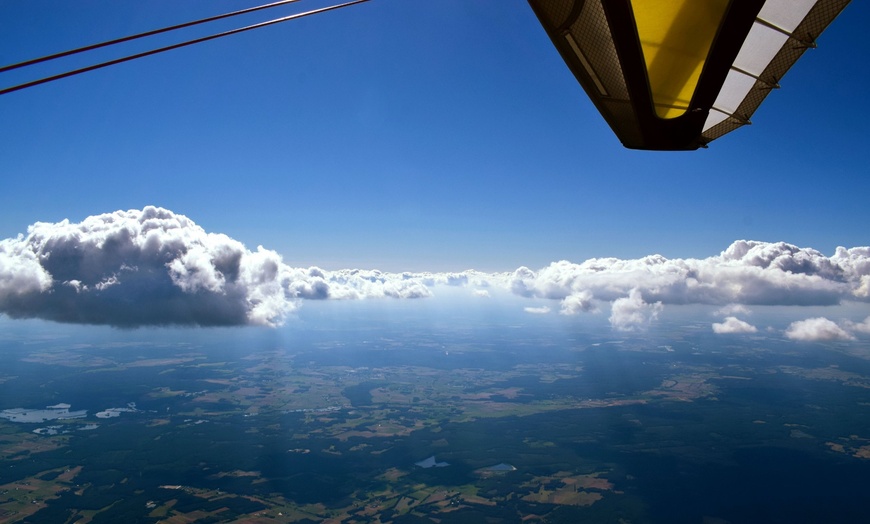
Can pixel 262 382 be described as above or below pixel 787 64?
below

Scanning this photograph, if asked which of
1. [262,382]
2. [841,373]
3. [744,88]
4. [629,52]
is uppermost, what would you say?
[744,88]

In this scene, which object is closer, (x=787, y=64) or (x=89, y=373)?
(x=787, y=64)

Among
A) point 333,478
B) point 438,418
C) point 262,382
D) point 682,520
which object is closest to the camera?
point 682,520

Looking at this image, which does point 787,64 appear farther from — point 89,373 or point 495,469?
point 89,373

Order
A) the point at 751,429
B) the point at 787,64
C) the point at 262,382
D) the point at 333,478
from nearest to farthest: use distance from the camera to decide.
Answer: the point at 787,64 → the point at 333,478 → the point at 751,429 → the point at 262,382

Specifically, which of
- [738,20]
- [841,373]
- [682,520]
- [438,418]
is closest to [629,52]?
A: [738,20]

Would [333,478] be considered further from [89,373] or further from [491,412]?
[89,373]
